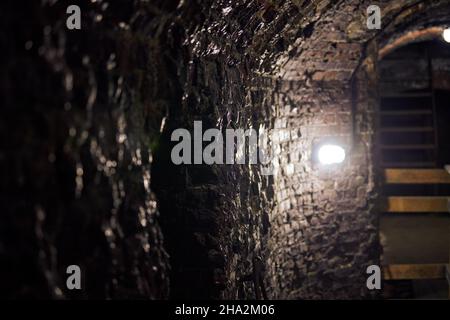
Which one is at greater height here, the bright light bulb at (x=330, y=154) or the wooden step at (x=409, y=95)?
the wooden step at (x=409, y=95)

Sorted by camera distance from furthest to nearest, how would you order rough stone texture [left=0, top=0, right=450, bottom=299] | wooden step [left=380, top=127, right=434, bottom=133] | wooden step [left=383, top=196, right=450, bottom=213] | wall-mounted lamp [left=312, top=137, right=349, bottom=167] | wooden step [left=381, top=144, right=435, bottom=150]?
wooden step [left=381, top=144, right=435, bottom=150]
wooden step [left=380, top=127, right=434, bottom=133]
wooden step [left=383, top=196, right=450, bottom=213]
wall-mounted lamp [left=312, top=137, right=349, bottom=167]
rough stone texture [left=0, top=0, right=450, bottom=299]

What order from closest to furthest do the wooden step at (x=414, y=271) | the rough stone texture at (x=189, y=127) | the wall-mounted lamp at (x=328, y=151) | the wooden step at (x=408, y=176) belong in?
the rough stone texture at (x=189, y=127) < the wall-mounted lamp at (x=328, y=151) < the wooden step at (x=414, y=271) < the wooden step at (x=408, y=176)

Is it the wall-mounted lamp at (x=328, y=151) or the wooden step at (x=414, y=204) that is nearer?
the wall-mounted lamp at (x=328, y=151)

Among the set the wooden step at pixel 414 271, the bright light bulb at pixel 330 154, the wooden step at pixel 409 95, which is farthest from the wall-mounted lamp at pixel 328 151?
the wooden step at pixel 409 95

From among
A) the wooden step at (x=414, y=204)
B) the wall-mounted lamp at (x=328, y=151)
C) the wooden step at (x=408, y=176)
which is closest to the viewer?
the wall-mounted lamp at (x=328, y=151)

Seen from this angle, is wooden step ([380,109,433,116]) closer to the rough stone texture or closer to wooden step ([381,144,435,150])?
wooden step ([381,144,435,150])

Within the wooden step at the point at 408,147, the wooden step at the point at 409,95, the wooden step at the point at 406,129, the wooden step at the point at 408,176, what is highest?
the wooden step at the point at 409,95

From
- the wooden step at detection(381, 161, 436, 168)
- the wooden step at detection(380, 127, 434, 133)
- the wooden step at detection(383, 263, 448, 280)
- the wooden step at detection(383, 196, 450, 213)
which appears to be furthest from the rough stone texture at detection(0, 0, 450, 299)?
the wooden step at detection(381, 161, 436, 168)

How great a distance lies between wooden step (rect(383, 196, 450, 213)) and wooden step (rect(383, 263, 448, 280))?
0.58 meters

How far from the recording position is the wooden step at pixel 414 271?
507 cm

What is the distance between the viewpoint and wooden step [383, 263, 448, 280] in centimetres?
507

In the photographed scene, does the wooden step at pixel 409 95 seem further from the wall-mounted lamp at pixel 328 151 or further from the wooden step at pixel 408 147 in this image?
the wall-mounted lamp at pixel 328 151

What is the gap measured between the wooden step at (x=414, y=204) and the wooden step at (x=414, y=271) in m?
0.58
